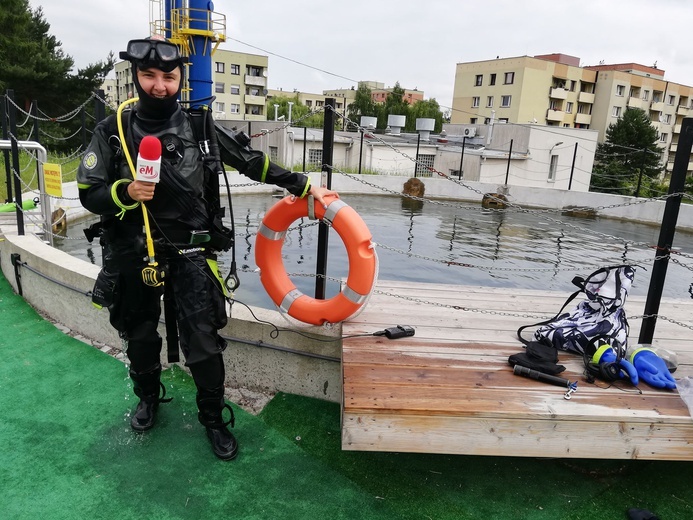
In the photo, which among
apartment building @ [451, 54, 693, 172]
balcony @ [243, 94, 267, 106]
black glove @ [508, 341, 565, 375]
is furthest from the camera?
balcony @ [243, 94, 267, 106]

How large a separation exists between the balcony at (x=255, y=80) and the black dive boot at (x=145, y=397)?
157 feet

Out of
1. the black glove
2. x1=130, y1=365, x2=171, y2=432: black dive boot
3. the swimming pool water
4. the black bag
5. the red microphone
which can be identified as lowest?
the swimming pool water

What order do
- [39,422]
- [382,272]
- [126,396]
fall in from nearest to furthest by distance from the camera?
1. [39,422]
2. [126,396]
3. [382,272]

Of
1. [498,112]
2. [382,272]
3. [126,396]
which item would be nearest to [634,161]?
[498,112]

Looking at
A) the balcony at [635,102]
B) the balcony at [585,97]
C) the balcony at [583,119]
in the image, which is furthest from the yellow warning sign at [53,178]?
the balcony at [635,102]

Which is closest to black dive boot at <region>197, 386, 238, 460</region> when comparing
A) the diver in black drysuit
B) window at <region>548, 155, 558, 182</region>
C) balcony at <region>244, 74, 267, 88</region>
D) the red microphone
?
the diver in black drysuit

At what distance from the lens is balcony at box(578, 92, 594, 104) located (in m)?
43.8

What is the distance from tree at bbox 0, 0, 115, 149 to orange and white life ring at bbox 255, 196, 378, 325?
1822cm

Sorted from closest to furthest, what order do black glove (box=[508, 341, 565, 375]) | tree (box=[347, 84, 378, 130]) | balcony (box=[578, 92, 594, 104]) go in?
1. black glove (box=[508, 341, 565, 375])
2. balcony (box=[578, 92, 594, 104])
3. tree (box=[347, 84, 378, 130])

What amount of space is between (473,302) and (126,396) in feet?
6.86

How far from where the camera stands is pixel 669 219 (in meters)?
2.42

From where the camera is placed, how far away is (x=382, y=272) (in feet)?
20.3

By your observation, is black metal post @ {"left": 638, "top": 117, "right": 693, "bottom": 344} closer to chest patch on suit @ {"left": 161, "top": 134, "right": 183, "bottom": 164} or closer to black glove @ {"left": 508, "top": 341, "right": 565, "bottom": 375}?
black glove @ {"left": 508, "top": 341, "right": 565, "bottom": 375}

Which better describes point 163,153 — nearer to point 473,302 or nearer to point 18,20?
point 473,302
